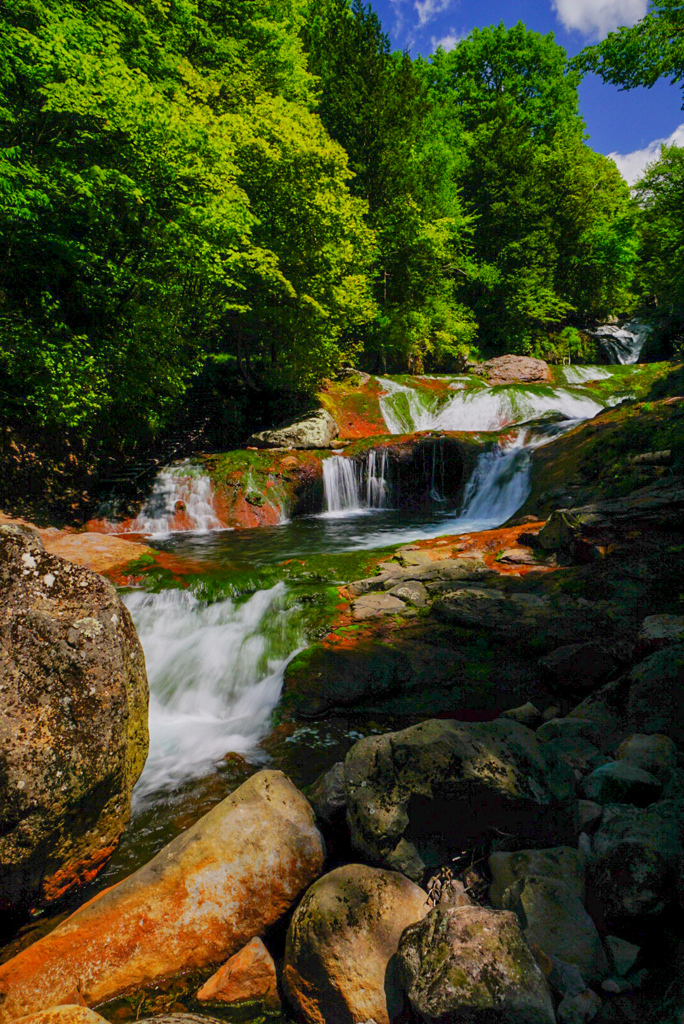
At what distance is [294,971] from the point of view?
2.52 metres

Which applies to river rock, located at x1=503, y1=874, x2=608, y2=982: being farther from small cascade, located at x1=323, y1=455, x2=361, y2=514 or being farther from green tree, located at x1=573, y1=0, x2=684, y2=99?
green tree, located at x1=573, y1=0, x2=684, y2=99

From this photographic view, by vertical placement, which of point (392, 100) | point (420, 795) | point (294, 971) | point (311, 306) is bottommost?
point (294, 971)

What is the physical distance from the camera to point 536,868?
242 centimetres

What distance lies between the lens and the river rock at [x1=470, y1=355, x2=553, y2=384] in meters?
22.8

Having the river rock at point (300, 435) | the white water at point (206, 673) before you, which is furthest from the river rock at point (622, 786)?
the river rock at point (300, 435)

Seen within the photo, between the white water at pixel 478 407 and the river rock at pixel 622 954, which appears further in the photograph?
the white water at pixel 478 407

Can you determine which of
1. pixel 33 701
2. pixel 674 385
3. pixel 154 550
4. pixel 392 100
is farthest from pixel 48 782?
pixel 392 100

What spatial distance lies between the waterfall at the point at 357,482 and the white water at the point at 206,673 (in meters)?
7.13

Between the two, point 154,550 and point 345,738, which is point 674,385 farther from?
point 154,550

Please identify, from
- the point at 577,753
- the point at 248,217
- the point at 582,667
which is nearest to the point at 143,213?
the point at 248,217

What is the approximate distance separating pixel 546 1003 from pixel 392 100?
2727cm

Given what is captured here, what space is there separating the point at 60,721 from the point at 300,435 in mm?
12578

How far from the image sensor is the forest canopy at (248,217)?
9.75m

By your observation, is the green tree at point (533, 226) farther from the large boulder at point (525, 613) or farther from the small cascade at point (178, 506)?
the large boulder at point (525, 613)
